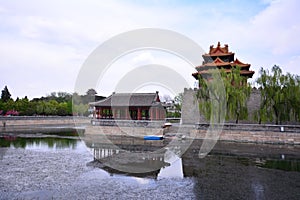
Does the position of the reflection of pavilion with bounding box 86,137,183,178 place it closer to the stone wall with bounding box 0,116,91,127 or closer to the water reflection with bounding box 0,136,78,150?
the water reflection with bounding box 0,136,78,150

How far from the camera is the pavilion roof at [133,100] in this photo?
2227cm

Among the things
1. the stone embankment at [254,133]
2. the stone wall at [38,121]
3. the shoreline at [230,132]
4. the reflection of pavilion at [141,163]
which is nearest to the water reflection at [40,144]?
the reflection of pavilion at [141,163]

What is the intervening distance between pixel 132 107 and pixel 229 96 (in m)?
8.84

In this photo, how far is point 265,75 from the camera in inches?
666

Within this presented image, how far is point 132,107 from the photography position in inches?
886

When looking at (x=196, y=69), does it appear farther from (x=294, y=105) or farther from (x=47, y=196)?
(x=47, y=196)

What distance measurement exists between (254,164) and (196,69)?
14.5 m

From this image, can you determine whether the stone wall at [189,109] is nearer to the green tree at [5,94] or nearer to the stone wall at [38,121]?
the stone wall at [38,121]

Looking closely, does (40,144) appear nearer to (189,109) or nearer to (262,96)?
(189,109)

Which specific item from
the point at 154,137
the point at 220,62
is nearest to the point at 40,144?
the point at 154,137

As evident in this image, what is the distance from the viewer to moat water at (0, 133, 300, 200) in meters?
6.20

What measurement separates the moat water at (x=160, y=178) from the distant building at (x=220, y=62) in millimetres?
11236

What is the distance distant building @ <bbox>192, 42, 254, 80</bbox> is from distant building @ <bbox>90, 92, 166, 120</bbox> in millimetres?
4787

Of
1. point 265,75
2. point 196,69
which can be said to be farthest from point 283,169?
point 196,69
